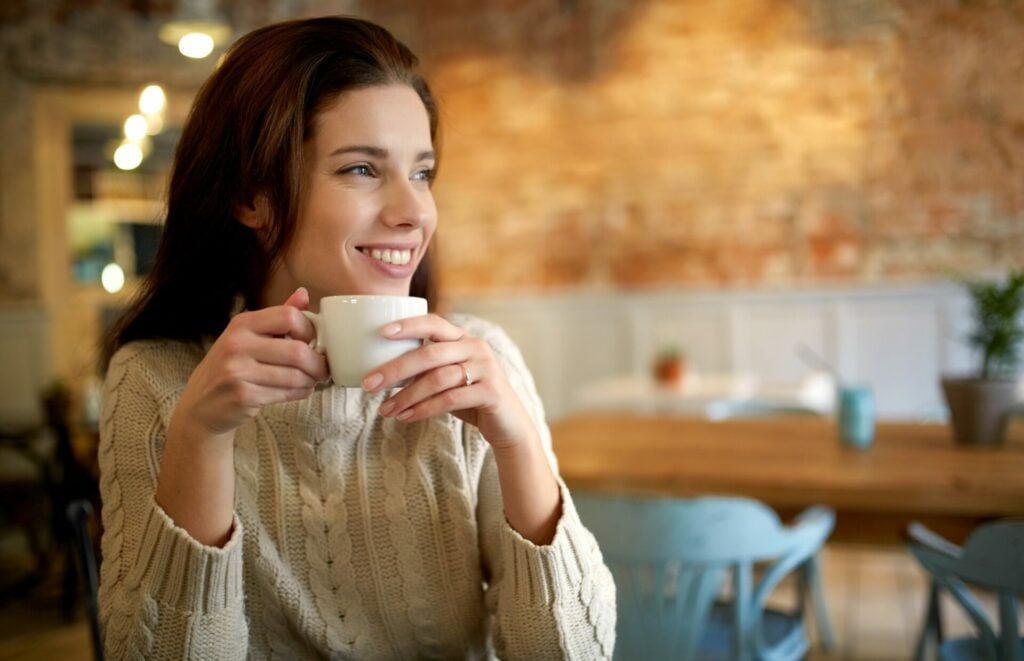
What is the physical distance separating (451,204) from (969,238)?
2927 millimetres

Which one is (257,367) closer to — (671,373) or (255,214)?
(255,214)

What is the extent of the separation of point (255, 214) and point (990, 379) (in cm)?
186

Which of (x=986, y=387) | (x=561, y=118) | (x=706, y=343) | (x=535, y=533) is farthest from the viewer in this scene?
(x=561, y=118)

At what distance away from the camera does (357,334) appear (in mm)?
787

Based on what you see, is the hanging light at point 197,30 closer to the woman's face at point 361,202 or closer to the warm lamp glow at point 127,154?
the warm lamp glow at point 127,154

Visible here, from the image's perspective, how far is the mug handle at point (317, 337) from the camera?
81 cm

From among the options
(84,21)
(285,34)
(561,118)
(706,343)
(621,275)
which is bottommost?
(706,343)

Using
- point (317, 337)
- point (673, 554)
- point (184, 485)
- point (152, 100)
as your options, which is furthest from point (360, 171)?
point (152, 100)

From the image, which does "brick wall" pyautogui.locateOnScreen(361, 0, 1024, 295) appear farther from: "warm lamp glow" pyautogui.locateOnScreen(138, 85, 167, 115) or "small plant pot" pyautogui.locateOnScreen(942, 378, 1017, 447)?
"small plant pot" pyautogui.locateOnScreen(942, 378, 1017, 447)

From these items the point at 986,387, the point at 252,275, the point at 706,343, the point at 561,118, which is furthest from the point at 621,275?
the point at 252,275

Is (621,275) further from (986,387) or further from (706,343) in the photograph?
(986,387)

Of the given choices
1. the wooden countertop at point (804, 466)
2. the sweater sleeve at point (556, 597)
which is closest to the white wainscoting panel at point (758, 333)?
the wooden countertop at point (804, 466)

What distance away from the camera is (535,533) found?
969mm

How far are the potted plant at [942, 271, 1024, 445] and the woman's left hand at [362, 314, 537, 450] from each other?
5.44ft
